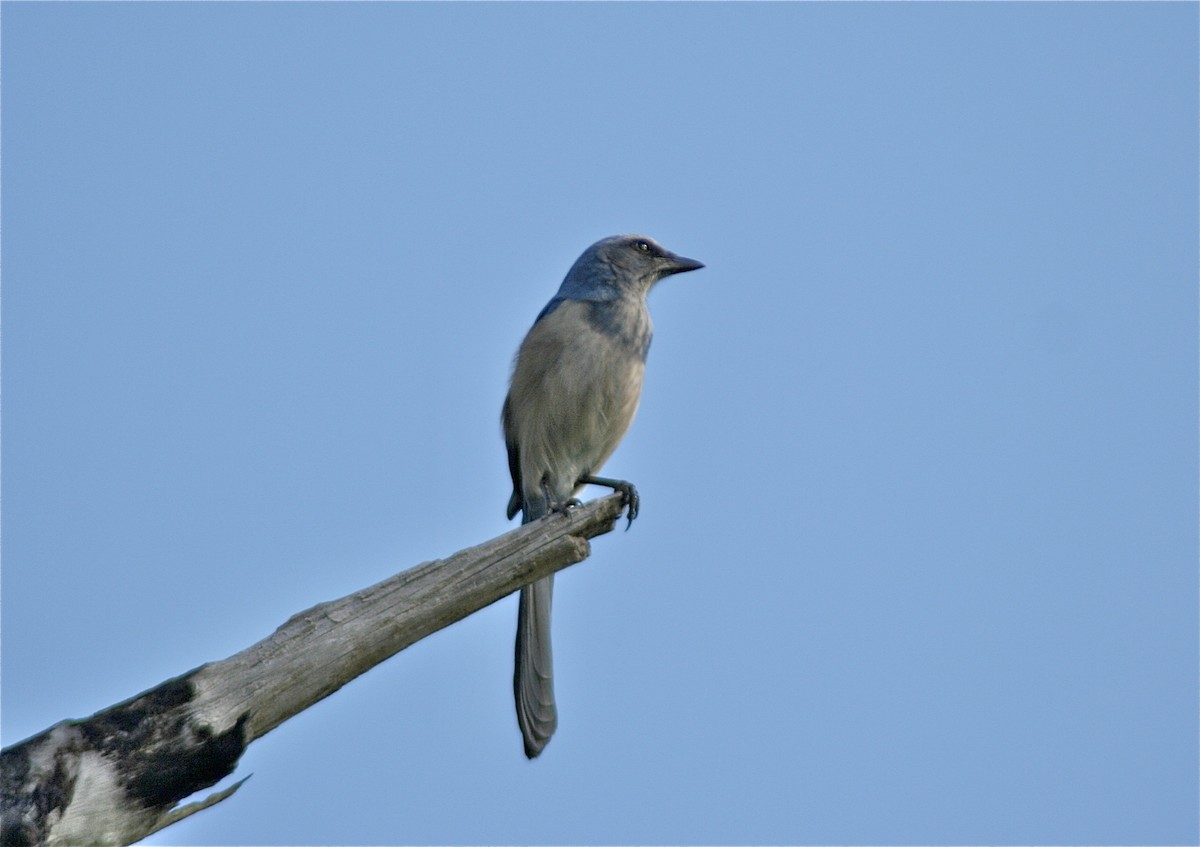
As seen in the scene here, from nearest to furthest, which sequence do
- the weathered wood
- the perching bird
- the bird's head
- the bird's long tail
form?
1. the weathered wood
2. the bird's long tail
3. the perching bird
4. the bird's head

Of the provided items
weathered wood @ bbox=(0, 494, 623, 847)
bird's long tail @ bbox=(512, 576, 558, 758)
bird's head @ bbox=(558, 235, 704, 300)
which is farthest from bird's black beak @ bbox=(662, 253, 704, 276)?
weathered wood @ bbox=(0, 494, 623, 847)

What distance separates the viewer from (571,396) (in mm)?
7574

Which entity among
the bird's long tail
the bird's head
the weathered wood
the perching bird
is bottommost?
the weathered wood

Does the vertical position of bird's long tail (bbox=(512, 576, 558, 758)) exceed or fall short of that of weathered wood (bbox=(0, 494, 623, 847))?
it exceeds it

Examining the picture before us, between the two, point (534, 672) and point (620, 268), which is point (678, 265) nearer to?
point (620, 268)

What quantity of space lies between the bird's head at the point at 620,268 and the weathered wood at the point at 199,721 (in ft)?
12.4

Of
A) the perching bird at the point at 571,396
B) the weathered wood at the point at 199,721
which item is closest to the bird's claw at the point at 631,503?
the perching bird at the point at 571,396

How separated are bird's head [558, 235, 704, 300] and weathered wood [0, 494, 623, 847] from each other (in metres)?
3.77

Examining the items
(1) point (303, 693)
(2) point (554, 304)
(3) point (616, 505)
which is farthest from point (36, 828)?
(2) point (554, 304)

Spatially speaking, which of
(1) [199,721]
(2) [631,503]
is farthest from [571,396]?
(1) [199,721]

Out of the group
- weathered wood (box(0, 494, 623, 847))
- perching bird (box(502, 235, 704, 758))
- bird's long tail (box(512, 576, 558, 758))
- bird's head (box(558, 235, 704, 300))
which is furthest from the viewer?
bird's head (box(558, 235, 704, 300))

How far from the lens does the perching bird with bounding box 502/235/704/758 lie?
7586 mm

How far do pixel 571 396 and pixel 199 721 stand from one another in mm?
3803

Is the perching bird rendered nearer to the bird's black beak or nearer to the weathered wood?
the bird's black beak
